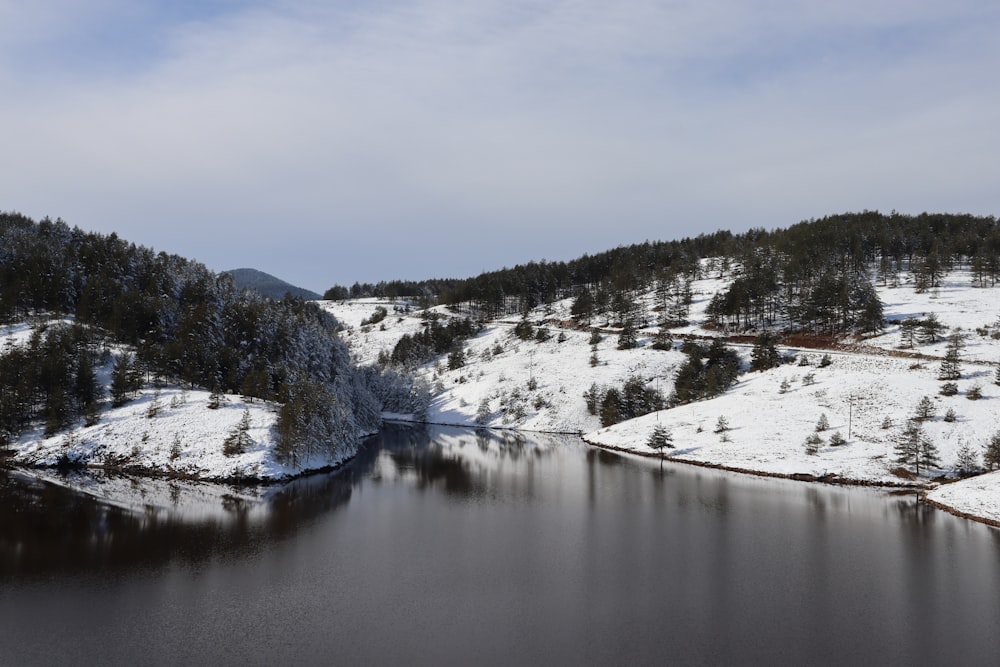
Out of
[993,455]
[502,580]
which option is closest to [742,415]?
[993,455]

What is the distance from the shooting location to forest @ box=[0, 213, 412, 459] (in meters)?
78.6

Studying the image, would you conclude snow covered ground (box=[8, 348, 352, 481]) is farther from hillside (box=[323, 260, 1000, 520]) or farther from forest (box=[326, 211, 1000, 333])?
forest (box=[326, 211, 1000, 333])

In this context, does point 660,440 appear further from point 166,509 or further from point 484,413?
point 166,509

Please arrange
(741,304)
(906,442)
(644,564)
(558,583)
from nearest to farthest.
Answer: (558,583), (644,564), (906,442), (741,304)

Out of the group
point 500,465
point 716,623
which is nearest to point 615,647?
point 716,623

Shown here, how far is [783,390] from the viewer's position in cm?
8856

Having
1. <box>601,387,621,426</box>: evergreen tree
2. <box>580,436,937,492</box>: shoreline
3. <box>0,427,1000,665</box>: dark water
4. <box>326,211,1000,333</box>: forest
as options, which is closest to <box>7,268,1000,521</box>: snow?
<box>580,436,937,492</box>: shoreline

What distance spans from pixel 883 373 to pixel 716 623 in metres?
74.9

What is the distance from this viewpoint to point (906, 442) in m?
64.3

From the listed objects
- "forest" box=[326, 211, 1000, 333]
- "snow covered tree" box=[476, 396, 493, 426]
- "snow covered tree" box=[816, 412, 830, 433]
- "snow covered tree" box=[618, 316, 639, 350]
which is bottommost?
"snow covered tree" box=[476, 396, 493, 426]

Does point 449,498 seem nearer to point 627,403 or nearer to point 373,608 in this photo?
point 373,608

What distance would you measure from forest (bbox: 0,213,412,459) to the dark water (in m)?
24.2

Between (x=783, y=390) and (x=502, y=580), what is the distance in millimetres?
70699

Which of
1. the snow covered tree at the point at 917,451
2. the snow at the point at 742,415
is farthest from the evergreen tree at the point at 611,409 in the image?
the snow covered tree at the point at 917,451
